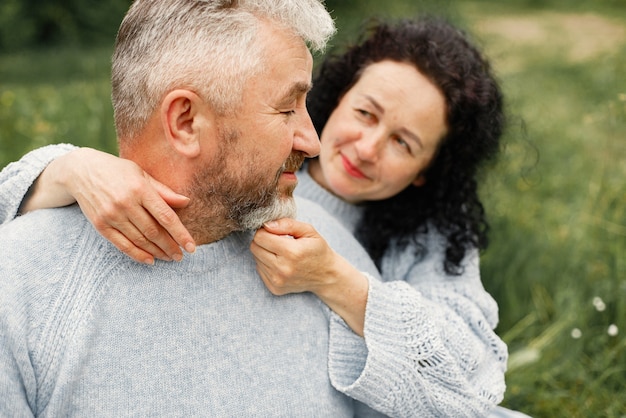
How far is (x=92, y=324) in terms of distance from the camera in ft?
6.05

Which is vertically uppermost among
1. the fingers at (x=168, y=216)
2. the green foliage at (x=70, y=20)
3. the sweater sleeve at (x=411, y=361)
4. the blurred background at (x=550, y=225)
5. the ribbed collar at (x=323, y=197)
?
the fingers at (x=168, y=216)

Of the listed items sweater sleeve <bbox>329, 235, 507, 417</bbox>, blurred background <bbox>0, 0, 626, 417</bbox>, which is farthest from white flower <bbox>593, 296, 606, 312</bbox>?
sweater sleeve <bbox>329, 235, 507, 417</bbox>

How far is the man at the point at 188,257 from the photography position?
5.97 feet

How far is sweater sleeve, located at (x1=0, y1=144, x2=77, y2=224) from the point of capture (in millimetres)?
2057

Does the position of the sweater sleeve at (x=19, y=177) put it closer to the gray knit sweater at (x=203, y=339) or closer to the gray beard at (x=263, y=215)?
the gray knit sweater at (x=203, y=339)

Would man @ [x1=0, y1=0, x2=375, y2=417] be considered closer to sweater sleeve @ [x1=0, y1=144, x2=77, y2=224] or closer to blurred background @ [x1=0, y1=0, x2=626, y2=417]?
sweater sleeve @ [x1=0, y1=144, x2=77, y2=224]

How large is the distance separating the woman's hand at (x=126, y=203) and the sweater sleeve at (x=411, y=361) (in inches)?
26.4

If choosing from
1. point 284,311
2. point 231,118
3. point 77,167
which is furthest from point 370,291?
point 77,167

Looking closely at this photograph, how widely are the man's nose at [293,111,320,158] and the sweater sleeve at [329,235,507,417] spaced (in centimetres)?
51

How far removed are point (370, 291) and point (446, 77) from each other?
3.65ft

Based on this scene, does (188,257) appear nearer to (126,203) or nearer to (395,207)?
(126,203)

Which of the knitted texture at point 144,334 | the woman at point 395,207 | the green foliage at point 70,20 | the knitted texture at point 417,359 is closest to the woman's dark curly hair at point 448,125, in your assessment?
the woman at point 395,207

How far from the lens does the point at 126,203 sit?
1.78 metres

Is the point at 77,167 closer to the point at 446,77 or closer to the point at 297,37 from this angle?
the point at 297,37
